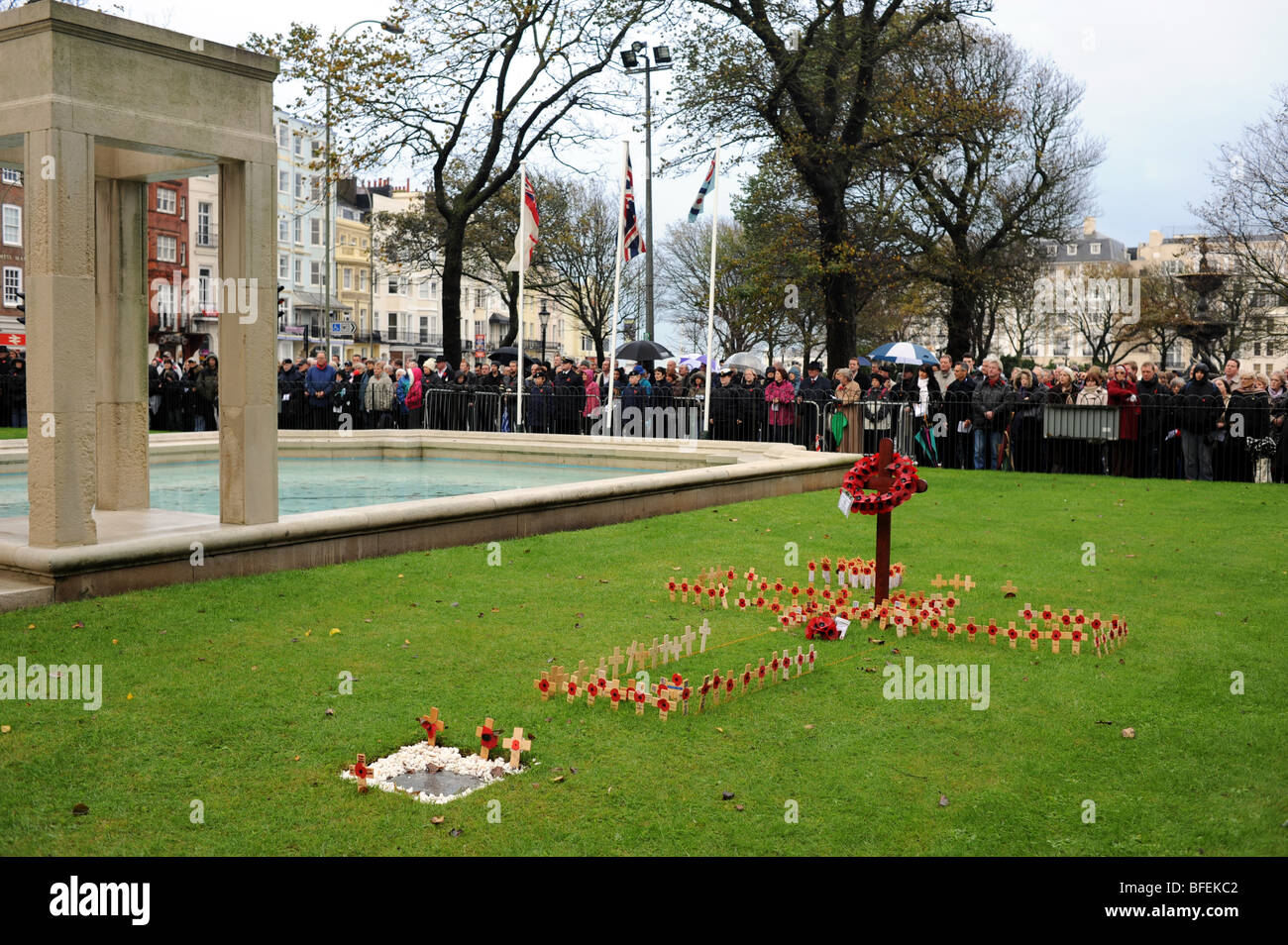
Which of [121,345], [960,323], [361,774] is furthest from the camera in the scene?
[960,323]

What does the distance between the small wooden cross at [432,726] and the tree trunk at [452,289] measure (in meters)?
25.5

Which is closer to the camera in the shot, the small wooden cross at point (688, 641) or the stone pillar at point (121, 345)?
the small wooden cross at point (688, 641)

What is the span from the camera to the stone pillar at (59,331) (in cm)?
884

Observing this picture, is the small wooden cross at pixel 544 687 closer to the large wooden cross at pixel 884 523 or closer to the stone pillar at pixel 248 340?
the large wooden cross at pixel 884 523

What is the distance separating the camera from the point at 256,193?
411 inches

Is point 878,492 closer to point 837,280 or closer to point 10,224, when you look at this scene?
point 837,280

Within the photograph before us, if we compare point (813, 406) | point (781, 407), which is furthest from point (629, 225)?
point (813, 406)

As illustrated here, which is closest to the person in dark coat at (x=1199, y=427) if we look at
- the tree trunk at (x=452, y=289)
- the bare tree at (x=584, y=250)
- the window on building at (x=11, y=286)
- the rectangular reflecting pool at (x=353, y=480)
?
the rectangular reflecting pool at (x=353, y=480)

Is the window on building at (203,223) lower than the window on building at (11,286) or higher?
higher

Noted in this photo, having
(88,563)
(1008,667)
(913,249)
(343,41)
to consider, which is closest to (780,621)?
(1008,667)

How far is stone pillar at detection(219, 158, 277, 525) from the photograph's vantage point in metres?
10.3

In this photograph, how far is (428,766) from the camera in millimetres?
5645

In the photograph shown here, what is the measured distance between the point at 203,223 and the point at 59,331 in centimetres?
7464
